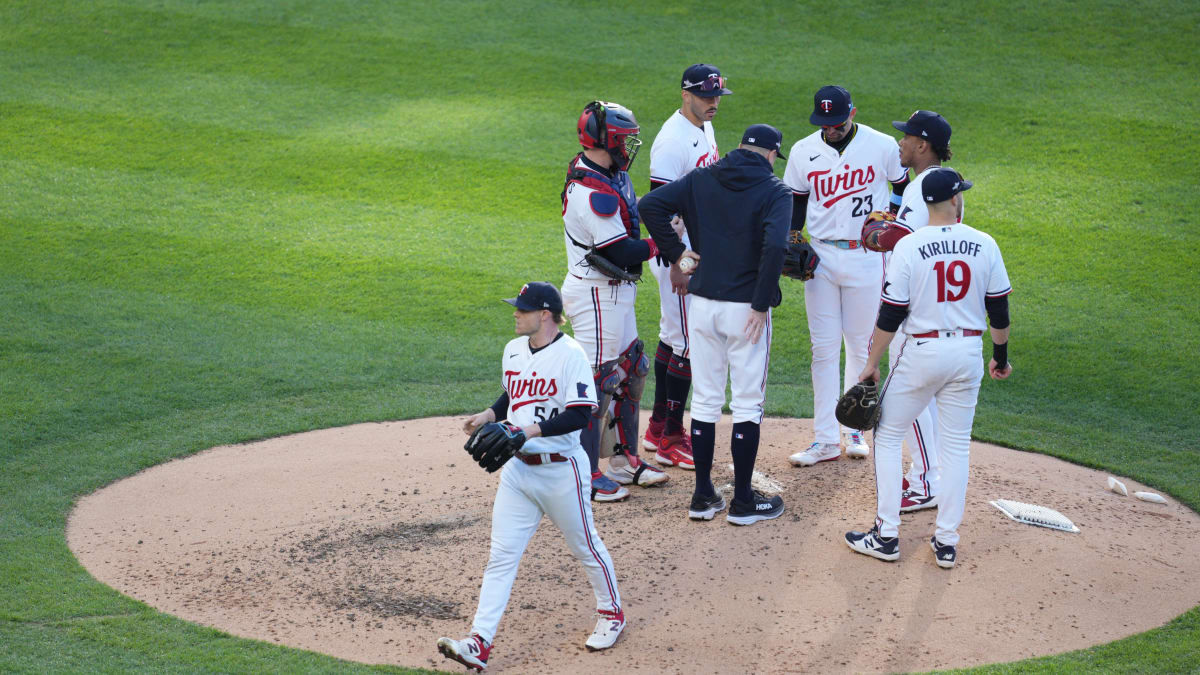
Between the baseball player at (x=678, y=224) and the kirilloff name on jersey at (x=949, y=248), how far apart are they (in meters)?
1.33

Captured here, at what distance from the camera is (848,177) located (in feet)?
18.8

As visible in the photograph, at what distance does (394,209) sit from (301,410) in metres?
3.63

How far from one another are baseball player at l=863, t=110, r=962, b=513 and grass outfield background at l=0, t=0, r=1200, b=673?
126 cm

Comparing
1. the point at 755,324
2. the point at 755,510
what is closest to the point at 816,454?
the point at 755,510

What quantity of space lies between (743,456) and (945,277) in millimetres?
1284

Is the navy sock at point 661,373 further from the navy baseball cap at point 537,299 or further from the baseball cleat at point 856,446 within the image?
the navy baseball cap at point 537,299

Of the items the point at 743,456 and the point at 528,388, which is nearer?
the point at 528,388

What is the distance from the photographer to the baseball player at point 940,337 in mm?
4680

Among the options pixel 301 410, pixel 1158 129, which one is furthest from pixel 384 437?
pixel 1158 129

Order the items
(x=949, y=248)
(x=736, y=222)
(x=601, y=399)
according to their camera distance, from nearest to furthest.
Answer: (x=949, y=248)
(x=736, y=222)
(x=601, y=399)

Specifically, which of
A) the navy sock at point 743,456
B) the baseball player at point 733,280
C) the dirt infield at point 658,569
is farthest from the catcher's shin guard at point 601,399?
the navy sock at point 743,456

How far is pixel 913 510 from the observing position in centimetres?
555

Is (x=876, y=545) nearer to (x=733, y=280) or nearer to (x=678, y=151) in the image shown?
(x=733, y=280)

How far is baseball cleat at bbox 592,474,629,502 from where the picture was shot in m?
5.65
